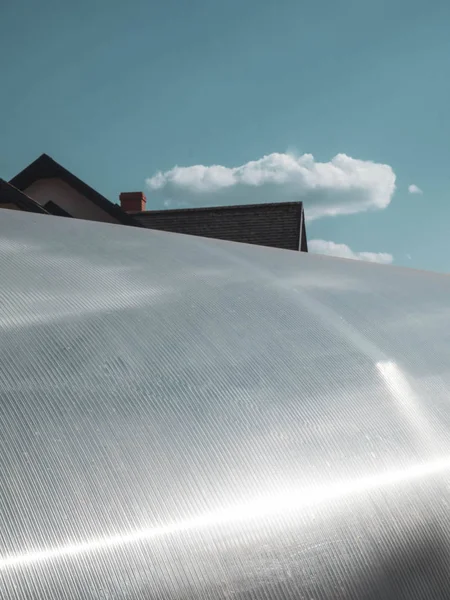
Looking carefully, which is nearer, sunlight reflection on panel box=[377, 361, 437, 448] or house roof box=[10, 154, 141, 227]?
sunlight reflection on panel box=[377, 361, 437, 448]

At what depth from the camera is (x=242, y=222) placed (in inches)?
500

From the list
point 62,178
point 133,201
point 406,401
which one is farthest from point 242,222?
point 406,401

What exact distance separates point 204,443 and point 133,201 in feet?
44.8

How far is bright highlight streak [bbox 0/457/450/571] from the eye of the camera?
3.46ft

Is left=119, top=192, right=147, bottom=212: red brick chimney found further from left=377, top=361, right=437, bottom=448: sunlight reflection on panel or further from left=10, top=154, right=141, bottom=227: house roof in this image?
left=377, top=361, right=437, bottom=448: sunlight reflection on panel

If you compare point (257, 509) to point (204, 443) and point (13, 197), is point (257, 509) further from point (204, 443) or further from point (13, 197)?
point (13, 197)

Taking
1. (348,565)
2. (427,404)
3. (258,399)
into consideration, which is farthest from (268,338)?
(348,565)

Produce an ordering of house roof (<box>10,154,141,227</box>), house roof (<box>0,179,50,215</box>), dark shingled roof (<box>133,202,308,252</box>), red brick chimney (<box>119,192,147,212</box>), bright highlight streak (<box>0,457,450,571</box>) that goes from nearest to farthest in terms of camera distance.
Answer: bright highlight streak (<box>0,457,450,571</box>)
house roof (<box>0,179,50,215</box>)
house roof (<box>10,154,141,227</box>)
dark shingled roof (<box>133,202,308,252</box>)
red brick chimney (<box>119,192,147,212</box>)

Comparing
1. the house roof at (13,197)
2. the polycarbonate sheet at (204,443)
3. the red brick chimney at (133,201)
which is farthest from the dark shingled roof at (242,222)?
the polycarbonate sheet at (204,443)

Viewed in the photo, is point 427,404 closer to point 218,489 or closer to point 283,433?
point 283,433

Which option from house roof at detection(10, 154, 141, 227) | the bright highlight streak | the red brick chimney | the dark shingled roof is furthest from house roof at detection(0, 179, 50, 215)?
the bright highlight streak

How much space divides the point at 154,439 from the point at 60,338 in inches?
14.5

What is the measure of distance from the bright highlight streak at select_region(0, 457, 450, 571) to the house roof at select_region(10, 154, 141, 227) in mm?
9075

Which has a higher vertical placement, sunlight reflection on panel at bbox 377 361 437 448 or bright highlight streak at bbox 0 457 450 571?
sunlight reflection on panel at bbox 377 361 437 448
